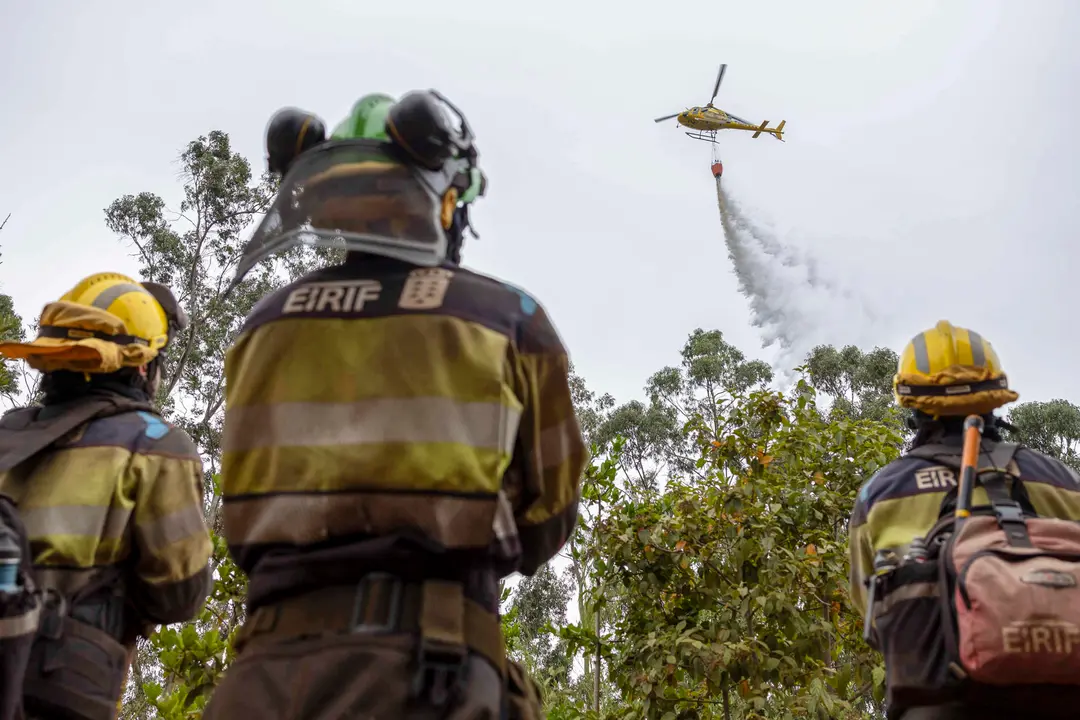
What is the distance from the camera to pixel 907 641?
293 centimetres

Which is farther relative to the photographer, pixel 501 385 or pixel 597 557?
pixel 597 557

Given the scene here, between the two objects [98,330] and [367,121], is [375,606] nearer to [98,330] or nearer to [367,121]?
[367,121]

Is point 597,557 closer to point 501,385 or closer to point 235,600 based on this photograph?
point 235,600

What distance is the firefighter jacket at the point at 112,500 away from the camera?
304 cm

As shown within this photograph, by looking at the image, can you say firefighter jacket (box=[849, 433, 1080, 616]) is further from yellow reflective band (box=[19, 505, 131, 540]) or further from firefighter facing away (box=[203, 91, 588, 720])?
yellow reflective band (box=[19, 505, 131, 540])

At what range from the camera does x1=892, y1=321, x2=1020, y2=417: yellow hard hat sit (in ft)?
11.1

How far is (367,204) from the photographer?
2113 millimetres

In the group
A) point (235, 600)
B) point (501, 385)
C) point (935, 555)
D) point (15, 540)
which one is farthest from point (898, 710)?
point (235, 600)

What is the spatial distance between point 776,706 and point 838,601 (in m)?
0.74

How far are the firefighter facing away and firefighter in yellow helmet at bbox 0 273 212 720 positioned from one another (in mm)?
1235

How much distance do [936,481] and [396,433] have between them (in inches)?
79.8

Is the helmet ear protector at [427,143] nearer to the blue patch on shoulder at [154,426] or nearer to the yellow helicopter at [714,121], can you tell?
the blue patch on shoulder at [154,426]

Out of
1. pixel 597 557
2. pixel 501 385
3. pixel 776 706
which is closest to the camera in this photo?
pixel 501 385

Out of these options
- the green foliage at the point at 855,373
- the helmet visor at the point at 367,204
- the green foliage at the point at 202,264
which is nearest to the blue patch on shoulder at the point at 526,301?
the helmet visor at the point at 367,204
